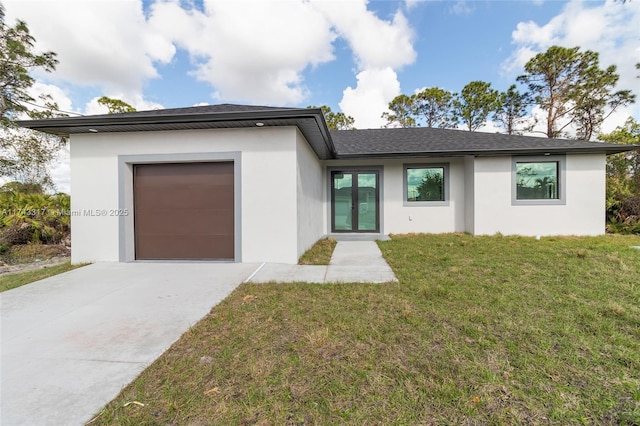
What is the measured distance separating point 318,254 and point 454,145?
6.29 metres

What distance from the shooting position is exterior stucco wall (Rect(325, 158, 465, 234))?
30.8 ft

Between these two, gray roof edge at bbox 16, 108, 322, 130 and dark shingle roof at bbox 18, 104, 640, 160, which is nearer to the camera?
gray roof edge at bbox 16, 108, 322, 130

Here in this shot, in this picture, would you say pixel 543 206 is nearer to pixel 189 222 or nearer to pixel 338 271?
pixel 338 271

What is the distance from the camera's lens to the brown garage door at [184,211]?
18.7 feet

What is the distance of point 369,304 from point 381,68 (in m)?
18.2

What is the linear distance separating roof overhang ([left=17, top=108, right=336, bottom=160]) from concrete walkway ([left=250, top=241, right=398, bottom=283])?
2842mm

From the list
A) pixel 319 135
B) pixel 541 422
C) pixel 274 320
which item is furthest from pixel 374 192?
pixel 541 422

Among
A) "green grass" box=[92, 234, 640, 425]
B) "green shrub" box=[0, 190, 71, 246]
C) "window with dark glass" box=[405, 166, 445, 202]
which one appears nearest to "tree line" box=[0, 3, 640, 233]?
"window with dark glass" box=[405, 166, 445, 202]

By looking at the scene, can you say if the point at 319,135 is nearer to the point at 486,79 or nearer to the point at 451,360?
the point at 451,360

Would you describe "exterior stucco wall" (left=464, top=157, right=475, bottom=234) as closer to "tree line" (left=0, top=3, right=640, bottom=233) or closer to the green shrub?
"tree line" (left=0, top=3, right=640, bottom=233)

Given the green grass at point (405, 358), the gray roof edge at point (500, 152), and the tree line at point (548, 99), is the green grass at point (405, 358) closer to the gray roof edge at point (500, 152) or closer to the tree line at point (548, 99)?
the gray roof edge at point (500, 152)

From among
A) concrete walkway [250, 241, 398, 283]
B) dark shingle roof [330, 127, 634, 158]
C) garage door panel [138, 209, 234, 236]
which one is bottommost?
concrete walkway [250, 241, 398, 283]

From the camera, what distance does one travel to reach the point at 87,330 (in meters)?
2.72

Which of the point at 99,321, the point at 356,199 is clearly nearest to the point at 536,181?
the point at 356,199
